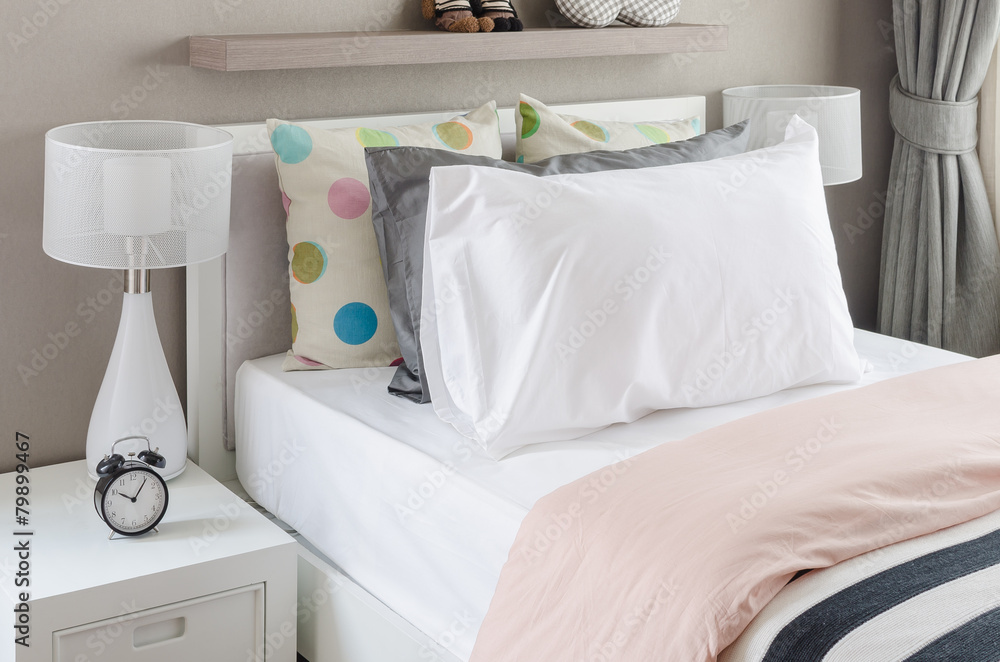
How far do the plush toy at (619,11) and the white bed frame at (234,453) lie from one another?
0.19 meters

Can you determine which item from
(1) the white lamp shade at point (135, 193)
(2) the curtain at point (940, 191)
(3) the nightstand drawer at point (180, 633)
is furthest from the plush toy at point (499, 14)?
(2) the curtain at point (940, 191)

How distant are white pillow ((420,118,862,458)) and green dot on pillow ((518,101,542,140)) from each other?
443 millimetres

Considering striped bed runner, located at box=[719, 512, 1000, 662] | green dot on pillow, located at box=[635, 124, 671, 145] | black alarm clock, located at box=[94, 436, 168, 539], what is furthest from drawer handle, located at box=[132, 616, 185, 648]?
green dot on pillow, located at box=[635, 124, 671, 145]

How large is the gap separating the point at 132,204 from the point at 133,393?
36cm

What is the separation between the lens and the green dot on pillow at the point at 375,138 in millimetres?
1972

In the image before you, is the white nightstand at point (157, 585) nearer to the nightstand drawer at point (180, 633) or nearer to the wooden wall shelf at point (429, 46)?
the nightstand drawer at point (180, 633)

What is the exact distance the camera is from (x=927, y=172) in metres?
2.96

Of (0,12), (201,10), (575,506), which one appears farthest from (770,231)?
(0,12)

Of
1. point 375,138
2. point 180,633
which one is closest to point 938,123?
point 375,138

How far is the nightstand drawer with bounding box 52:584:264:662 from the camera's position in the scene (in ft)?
4.97

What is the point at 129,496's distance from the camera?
1.63 m

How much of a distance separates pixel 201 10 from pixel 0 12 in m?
0.36

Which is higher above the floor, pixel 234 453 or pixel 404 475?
pixel 404 475

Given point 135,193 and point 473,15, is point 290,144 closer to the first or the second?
point 135,193
